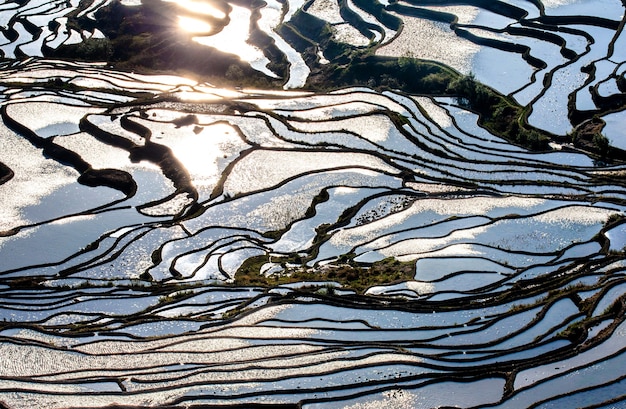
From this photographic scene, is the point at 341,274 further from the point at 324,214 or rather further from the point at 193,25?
the point at 193,25

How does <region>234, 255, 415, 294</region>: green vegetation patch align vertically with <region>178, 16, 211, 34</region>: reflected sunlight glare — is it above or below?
above

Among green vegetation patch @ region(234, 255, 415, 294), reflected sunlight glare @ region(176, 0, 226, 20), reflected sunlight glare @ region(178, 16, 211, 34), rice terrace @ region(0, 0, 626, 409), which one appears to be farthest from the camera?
reflected sunlight glare @ region(176, 0, 226, 20)

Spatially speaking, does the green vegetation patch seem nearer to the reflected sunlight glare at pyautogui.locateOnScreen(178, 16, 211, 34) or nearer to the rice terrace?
the rice terrace

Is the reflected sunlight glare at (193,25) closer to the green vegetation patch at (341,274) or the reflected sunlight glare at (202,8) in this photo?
the reflected sunlight glare at (202,8)

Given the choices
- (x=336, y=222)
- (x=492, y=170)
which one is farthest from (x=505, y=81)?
(x=336, y=222)

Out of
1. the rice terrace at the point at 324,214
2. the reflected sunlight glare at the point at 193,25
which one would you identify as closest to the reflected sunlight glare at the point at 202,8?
the reflected sunlight glare at the point at 193,25

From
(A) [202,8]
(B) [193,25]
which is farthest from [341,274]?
(A) [202,8]

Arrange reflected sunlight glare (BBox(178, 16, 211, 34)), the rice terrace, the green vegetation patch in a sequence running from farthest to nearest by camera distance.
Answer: reflected sunlight glare (BBox(178, 16, 211, 34)) → the green vegetation patch → the rice terrace

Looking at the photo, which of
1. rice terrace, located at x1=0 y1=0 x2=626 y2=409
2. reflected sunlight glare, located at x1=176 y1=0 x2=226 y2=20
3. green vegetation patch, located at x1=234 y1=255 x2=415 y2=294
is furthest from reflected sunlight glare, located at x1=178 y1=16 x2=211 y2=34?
green vegetation patch, located at x1=234 y1=255 x2=415 y2=294
